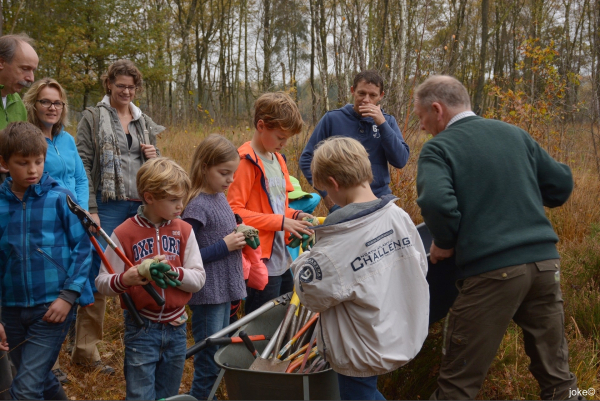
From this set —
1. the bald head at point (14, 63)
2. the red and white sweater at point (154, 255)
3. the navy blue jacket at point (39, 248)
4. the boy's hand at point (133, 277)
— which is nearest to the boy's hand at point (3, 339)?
the navy blue jacket at point (39, 248)

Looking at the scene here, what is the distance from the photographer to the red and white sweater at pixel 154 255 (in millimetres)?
2617

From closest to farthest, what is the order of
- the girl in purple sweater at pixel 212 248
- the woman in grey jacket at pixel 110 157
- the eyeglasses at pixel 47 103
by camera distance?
the girl in purple sweater at pixel 212 248, the eyeglasses at pixel 47 103, the woman in grey jacket at pixel 110 157

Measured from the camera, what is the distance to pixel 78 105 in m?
19.9

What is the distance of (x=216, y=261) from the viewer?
3.06m

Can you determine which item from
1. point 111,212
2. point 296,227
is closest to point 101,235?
point 296,227

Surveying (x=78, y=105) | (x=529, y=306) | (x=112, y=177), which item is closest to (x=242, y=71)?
(x=78, y=105)

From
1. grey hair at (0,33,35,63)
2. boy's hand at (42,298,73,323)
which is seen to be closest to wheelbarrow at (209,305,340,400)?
boy's hand at (42,298,73,323)

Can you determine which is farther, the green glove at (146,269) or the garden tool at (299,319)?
the garden tool at (299,319)

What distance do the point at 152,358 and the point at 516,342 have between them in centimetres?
256

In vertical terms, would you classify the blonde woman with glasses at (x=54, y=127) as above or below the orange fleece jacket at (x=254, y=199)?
above

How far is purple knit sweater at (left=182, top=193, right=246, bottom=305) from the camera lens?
3.01m

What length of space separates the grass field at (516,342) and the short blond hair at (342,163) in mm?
1520

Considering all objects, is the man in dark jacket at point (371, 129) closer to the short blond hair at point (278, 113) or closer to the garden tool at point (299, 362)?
the short blond hair at point (278, 113)

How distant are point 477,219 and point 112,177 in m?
2.76
